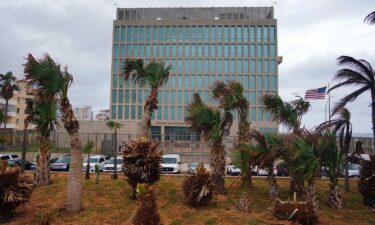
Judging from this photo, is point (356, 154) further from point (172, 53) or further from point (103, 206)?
point (172, 53)

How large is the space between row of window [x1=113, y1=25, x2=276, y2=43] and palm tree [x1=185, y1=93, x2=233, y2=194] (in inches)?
2488

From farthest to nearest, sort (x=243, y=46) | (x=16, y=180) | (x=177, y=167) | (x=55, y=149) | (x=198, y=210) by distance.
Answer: (x=243, y=46)
(x=55, y=149)
(x=177, y=167)
(x=198, y=210)
(x=16, y=180)

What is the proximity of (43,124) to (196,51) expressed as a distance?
63382 millimetres

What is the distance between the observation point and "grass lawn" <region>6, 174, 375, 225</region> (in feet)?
40.5

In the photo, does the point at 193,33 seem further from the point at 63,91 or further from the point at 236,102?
the point at 63,91

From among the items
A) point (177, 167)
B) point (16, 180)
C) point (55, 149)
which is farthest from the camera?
point (55, 149)

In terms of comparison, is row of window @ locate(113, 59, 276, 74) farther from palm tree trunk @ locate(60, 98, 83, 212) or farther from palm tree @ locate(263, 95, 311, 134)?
palm tree trunk @ locate(60, 98, 83, 212)

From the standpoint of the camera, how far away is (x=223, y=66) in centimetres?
7531

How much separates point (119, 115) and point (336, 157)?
6630 cm

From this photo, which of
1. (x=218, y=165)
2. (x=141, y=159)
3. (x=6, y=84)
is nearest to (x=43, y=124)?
(x=141, y=159)

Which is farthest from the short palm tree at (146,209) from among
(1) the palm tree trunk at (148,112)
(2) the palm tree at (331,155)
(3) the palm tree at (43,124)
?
(2) the palm tree at (331,155)

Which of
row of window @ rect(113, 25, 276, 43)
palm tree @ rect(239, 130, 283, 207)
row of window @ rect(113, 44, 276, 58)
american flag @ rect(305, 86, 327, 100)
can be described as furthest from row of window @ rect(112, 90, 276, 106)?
palm tree @ rect(239, 130, 283, 207)

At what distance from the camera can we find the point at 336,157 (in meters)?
13.8

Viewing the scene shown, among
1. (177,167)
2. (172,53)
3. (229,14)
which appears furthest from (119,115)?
(177,167)
